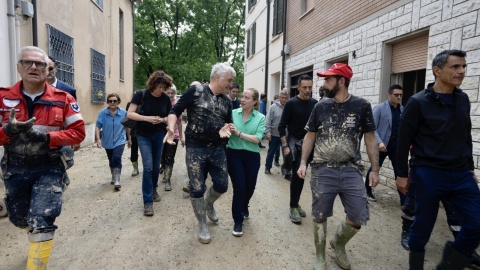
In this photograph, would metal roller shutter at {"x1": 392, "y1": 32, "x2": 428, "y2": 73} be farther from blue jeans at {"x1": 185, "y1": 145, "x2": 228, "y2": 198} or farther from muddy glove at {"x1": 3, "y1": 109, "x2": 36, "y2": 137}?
muddy glove at {"x1": 3, "y1": 109, "x2": 36, "y2": 137}

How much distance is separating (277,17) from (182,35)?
16.4 meters

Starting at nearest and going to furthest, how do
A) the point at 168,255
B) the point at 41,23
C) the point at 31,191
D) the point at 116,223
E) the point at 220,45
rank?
the point at 31,191 < the point at 168,255 < the point at 116,223 < the point at 41,23 < the point at 220,45

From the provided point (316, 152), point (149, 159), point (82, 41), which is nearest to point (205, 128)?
point (316, 152)

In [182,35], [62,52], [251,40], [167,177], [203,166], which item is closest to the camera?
[203,166]

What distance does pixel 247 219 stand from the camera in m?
4.38

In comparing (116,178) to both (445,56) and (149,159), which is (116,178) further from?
(445,56)

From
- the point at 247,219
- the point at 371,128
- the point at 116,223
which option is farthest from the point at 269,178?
the point at 371,128

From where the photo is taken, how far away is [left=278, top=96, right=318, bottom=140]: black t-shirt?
14.2ft

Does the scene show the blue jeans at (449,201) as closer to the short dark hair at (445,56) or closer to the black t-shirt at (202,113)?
the short dark hair at (445,56)

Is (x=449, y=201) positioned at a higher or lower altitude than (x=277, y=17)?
lower

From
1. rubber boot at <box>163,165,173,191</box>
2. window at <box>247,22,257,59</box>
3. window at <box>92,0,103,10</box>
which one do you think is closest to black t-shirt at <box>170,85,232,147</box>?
rubber boot at <box>163,165,173,191</box>

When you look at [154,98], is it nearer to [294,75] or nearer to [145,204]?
[145,204]

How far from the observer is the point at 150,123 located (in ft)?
15.0

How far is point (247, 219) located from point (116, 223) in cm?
168
